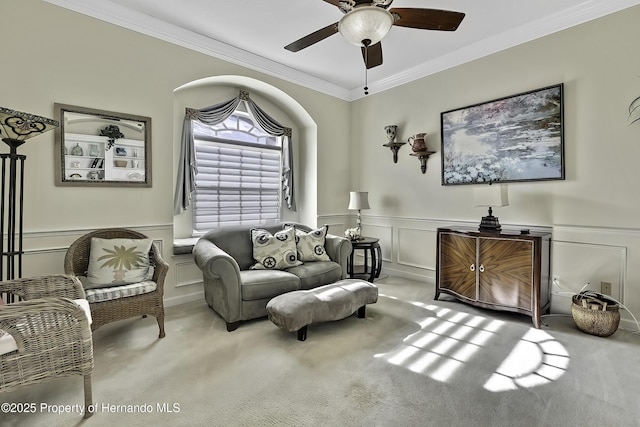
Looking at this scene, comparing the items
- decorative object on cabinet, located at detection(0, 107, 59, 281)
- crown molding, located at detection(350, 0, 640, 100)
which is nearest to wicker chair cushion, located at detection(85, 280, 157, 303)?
decorative object on cabinet, located at detection(0, 107, 59, 281)

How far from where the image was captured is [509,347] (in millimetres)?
2461

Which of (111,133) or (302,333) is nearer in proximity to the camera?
(302,333)

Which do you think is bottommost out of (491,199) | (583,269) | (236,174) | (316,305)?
(316,305)

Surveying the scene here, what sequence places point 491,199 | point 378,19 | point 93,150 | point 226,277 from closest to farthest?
point 378,19
point 226,277
point 93,150
point 491,199

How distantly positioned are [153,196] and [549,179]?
4104 millimetres

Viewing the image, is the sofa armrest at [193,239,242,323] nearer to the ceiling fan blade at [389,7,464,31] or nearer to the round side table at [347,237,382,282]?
the round side table at [347,237,382,282]

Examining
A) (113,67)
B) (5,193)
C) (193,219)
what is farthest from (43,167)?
(193,219)

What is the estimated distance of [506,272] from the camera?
10.0 ft

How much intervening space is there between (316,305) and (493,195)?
6.76ft

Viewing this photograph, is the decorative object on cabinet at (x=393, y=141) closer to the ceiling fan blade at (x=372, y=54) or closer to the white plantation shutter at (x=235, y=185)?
the white plantation shutter at (x=235, y=185)

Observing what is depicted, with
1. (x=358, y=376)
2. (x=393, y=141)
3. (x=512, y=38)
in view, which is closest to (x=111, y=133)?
(x=358, y=376)

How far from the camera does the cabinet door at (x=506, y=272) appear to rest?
2.92 metres

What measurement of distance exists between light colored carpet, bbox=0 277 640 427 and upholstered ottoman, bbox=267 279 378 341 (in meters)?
0.17

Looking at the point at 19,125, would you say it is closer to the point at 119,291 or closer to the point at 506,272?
the point at 119,291
